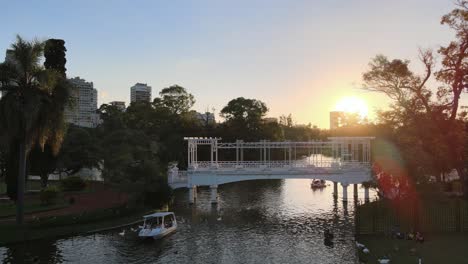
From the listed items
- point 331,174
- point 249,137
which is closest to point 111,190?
point 331,174

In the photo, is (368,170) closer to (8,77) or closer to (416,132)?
(416,132)

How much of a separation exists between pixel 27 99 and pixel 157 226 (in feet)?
44.9

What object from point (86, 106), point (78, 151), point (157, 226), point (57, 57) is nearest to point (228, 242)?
point (157, 226)

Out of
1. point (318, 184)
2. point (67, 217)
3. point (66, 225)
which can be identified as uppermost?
point (318, 184)

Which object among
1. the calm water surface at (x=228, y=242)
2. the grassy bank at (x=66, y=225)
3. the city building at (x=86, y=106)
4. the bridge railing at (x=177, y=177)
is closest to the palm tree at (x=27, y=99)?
the grassy bank at (x=66, y=225)

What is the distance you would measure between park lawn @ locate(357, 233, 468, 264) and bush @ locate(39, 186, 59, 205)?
2969 cm

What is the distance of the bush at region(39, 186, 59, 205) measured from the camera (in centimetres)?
4316

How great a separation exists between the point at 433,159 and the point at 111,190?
38552mm

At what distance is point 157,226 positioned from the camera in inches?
1369

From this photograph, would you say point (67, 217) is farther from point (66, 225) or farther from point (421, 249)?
point (421, 249)

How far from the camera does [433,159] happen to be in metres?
31.0

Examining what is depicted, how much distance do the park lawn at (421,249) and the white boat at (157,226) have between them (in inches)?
589

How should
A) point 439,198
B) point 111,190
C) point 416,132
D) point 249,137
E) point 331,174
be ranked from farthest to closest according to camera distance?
point 249,137 → point 111,190 → point 331,174 → point 439,198 → point 416,132

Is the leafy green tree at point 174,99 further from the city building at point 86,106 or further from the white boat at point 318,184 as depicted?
the city building at point 86,106
